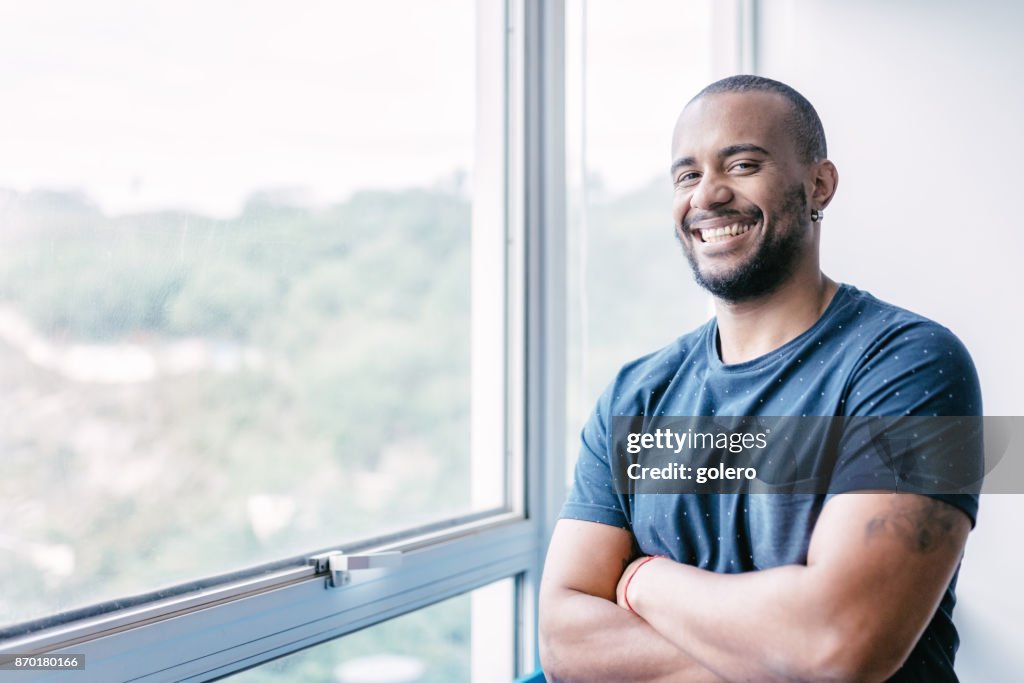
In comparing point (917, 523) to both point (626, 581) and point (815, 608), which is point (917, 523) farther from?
point (626, 581)

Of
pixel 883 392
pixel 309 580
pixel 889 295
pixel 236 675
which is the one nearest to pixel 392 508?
pixel 309 580

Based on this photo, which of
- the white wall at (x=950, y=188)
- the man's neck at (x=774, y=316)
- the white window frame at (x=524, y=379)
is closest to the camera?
the man's neck at (x=774, y=316)

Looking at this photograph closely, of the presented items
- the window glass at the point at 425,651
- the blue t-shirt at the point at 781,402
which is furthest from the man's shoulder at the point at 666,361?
the window glass at the point at 425,651

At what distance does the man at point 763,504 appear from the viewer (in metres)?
1.03

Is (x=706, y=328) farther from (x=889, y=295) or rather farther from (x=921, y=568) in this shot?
(x=889, y=295)

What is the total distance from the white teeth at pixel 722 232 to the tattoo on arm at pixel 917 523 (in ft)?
1.62

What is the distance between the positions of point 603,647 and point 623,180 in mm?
1257

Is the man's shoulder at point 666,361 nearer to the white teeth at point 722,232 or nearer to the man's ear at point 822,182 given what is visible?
the white teeth at point 722,232

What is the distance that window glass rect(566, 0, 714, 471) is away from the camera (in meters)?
1.96

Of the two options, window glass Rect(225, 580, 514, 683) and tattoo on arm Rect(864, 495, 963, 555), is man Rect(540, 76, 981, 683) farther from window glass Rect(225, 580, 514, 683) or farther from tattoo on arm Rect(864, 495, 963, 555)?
window glass Rect(225, 580, 514, 683)

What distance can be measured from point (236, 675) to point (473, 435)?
0.70 meters

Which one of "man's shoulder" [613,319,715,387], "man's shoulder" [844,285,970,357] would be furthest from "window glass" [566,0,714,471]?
"man's shoulder" [844,285,970,357]

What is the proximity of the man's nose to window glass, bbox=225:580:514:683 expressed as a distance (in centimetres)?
92

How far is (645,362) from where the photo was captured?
4.77ft
